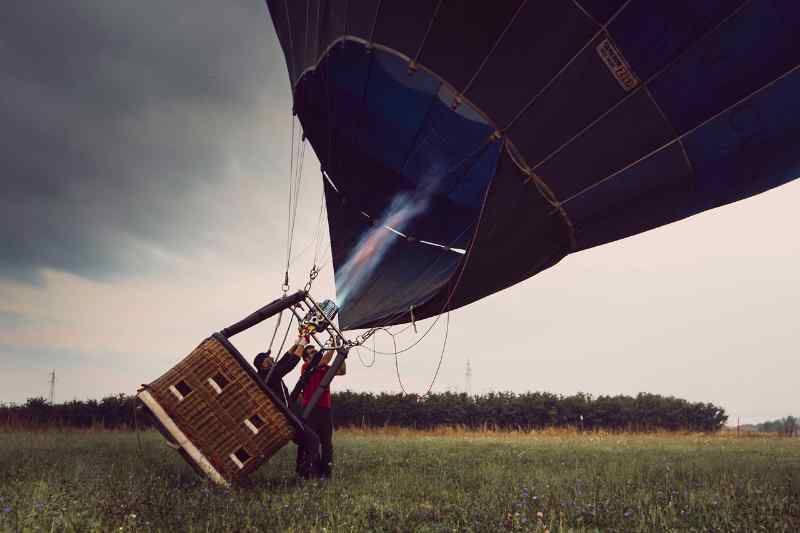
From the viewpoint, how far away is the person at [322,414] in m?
6.49

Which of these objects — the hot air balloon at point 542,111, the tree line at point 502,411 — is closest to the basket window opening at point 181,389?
the hot air balloon at point 542,111

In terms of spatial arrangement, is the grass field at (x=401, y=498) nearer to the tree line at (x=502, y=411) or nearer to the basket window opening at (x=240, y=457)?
the basket window opening at (x=240, y=457)

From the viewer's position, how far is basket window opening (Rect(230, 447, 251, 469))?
16.9ft

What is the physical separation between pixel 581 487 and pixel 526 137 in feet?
12.1

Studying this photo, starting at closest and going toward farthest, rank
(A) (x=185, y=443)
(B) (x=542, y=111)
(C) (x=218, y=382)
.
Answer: (A) (x=185, y=443)
(C) (x=218, y=382)
(B) (x=542, y=111)

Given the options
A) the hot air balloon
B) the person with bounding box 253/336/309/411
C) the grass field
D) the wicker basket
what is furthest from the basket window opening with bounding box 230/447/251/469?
the hot air balloon

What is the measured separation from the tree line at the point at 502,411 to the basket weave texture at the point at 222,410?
66.2 ft

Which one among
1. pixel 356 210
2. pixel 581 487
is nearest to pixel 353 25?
pixel 356 210

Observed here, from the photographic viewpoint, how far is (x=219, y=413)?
206 inches

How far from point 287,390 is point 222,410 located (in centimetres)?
119

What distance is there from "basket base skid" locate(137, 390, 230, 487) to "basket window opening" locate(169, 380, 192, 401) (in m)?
0.17

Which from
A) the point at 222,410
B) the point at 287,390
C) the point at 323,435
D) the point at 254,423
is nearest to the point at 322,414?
the point at 323,435

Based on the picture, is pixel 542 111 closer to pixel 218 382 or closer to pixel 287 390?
pixel 287 390

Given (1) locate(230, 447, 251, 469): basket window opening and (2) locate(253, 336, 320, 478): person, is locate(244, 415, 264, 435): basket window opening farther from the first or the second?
(2) locate(253, 336, 320, 478): person
